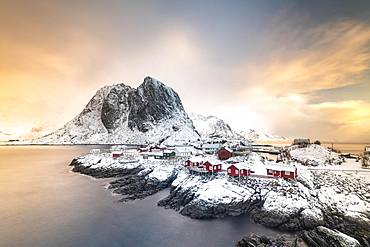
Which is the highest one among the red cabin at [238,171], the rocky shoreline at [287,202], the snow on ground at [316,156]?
the snow on ground at [316,156]

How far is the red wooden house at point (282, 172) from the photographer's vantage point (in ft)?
143

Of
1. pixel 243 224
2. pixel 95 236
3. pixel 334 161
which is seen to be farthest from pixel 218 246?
pixel 334 161

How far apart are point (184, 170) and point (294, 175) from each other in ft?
78.1

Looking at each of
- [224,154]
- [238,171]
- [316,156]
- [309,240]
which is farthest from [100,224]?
[316,156]

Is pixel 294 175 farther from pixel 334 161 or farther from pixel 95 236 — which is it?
pixel 95 236

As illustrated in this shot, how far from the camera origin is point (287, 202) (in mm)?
35906

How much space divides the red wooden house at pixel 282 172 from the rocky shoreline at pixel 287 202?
143cm

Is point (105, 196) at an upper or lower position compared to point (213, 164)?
lower

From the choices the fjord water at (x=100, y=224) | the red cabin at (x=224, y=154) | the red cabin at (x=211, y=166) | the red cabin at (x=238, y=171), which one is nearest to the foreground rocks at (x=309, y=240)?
the fjord water at (x=100, y=224)

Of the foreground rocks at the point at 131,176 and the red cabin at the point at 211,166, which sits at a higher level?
the red cabin at the point at 211,166

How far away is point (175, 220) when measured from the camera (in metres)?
36.0

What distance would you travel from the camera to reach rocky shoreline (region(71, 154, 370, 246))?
29184 mm

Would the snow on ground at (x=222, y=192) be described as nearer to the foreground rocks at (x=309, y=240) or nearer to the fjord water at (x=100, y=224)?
the fjord water at (x=100, y=224)

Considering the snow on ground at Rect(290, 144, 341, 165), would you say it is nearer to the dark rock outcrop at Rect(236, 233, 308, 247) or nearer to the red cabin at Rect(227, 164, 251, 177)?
the red cabin at Rect(227, 164, 251, 177)
